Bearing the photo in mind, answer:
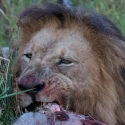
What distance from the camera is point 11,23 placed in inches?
253

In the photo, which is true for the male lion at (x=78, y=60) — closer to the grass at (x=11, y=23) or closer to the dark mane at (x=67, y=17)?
the dark mane at (x=67, y=17)

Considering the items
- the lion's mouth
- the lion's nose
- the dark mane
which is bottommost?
the lion's mouth

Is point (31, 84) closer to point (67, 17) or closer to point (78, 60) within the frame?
point (78, 60)

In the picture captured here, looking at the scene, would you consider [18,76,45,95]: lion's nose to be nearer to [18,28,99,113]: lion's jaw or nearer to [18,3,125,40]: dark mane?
[18,28,99,113]: lion's jaw

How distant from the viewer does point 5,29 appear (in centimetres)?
710

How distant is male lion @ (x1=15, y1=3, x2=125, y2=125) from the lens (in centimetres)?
363

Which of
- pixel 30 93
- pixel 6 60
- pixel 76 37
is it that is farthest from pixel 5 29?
pixel 30 93

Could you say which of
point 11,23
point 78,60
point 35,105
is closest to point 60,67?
point 78,60

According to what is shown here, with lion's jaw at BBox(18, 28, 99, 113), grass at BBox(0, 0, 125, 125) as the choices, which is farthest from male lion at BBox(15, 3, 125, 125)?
grass at BBox(0, 0, 125, 125)

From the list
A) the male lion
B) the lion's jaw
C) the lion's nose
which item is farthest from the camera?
the male lion

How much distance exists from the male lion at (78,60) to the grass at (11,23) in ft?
0.56

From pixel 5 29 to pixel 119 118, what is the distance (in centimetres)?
353

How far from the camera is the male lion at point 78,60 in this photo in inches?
143

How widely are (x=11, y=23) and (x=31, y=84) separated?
10.3ft
